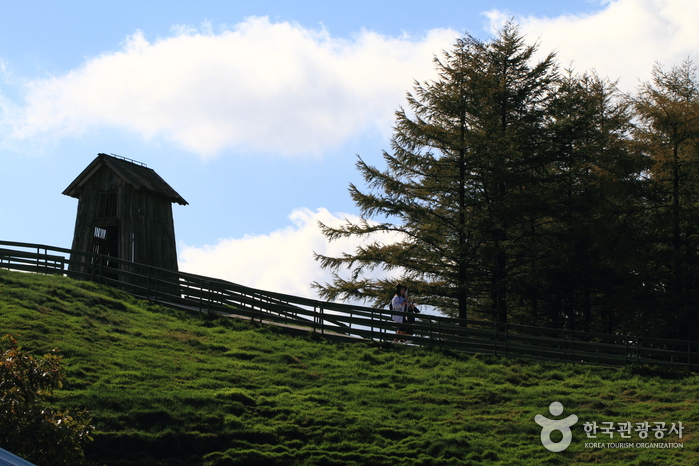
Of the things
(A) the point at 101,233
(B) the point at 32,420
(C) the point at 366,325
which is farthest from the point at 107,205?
(B) the point at 32,420

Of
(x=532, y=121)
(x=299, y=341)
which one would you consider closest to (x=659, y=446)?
(x=299, y=341)

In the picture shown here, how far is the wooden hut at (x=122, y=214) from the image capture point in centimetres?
3081

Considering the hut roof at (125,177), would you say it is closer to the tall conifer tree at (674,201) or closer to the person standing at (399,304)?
the person standing at (399,304)

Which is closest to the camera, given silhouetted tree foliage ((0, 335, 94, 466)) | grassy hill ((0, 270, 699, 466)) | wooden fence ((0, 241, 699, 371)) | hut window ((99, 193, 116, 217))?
silhouetted tree foliage ((0, 335, 94, 466))

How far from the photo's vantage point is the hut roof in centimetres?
3127

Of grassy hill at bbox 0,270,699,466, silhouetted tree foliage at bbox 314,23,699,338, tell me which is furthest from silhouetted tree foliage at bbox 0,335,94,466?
silhouetted tree foliage at bbox 314,23,699,338

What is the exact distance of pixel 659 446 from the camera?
46.9ft

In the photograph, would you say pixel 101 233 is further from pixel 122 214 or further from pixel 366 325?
pixel 366 325

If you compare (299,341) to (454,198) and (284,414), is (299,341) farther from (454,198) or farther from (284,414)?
(454,198)

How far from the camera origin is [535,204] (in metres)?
27.2

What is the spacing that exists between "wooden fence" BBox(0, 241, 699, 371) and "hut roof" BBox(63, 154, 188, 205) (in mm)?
4999

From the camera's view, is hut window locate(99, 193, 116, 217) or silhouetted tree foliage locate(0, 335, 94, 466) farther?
hut window locate(99, 193, 116, 217)

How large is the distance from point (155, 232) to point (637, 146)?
20.5 meters

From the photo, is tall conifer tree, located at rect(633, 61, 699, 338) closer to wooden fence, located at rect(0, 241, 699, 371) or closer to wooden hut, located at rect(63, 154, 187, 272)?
wooden fence, located at rect(0, 241, 699, 371)
